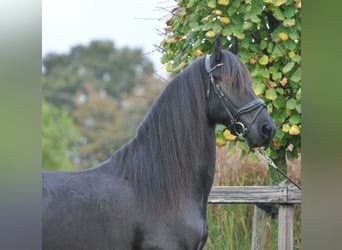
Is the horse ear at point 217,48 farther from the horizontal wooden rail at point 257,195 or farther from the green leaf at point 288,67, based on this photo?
the horizontal wooden rail at point 257,195

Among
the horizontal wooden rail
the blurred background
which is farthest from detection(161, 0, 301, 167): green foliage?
the blurred background

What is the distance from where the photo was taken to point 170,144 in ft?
10.3

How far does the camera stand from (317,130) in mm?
1469

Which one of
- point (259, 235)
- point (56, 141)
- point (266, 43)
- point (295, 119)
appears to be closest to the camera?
point (295, 119)

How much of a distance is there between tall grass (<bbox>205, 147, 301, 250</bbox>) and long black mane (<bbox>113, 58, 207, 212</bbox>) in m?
1.96

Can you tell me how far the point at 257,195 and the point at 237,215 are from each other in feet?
2.65

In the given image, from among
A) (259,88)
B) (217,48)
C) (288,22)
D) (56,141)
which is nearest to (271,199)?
(259,88)

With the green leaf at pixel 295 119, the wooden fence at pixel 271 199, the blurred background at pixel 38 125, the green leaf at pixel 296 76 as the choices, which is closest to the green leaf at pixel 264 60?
the green leaf at pixel 296 76

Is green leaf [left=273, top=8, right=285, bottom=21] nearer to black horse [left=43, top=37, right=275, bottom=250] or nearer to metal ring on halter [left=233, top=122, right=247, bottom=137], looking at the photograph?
black horse [left=43, top=37, right=275, bottom=250]

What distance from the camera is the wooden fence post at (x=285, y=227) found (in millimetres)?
4477

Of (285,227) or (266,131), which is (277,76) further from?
(266,131)

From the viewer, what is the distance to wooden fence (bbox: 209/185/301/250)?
450cm

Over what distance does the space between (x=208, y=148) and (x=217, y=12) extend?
57.4 inches

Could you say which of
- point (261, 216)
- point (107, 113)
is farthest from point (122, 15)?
point (261, 216)
